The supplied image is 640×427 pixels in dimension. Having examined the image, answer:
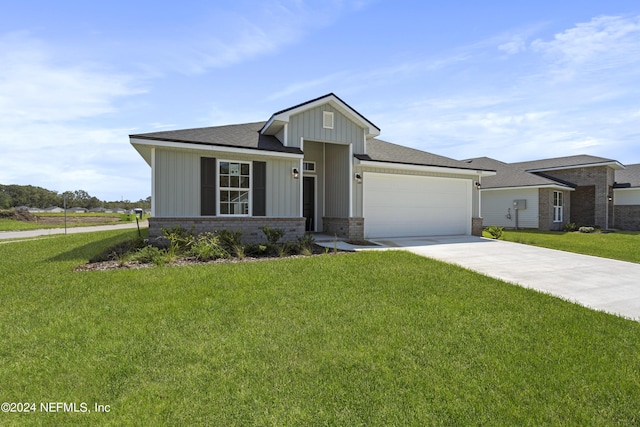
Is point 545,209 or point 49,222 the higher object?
point 545,209

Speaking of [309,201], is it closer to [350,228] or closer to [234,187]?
[350,228]

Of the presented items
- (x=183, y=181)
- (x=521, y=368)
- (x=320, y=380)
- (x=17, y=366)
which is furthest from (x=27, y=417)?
(x=183, y=181)

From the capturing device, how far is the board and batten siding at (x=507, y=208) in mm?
19984

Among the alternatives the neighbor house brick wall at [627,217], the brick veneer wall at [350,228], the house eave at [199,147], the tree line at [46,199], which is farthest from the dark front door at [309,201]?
the tree line at [46,199]

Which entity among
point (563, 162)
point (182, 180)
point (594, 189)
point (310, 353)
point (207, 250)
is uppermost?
point (563, 162)

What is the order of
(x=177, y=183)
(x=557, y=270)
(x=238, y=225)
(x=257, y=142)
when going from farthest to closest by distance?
1. (x=257, y=142)
2. (x=238, y=225)
3. (x=177, y=183)
4. (x=557, y=270)

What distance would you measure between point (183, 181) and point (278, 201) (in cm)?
290

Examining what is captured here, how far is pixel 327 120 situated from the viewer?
11297mm

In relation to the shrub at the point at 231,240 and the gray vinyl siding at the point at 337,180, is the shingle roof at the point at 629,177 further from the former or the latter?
the shrub at the point at 231,240

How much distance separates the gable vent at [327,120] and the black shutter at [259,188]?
105 inches

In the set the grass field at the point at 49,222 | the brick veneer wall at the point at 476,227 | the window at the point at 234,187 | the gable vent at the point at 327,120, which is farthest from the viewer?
the grass field at the point at 49,222

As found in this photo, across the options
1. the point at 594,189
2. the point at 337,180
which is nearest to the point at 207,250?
the point at 337,180

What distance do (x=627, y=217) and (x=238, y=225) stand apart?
28.7 meters

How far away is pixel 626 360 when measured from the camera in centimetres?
330
